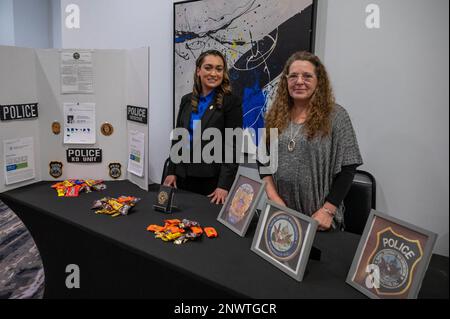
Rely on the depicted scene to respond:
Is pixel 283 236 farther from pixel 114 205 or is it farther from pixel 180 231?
pixel 114 205

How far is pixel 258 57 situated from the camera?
230 centimetres

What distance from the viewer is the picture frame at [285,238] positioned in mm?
1069

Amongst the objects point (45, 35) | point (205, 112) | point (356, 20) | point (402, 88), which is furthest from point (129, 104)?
point (45, 35)

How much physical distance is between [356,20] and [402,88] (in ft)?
1.43

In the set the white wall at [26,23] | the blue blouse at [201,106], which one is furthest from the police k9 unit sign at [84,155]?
the white wall at [26,23]

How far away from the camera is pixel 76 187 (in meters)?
1.94

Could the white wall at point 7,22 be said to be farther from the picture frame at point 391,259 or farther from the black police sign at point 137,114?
the picture frame at point 391,259

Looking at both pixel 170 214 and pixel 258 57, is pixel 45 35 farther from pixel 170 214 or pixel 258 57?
pixel 170 214

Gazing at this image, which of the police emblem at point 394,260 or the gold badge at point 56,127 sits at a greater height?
the gold badge at point 56,127

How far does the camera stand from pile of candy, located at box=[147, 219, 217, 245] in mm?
1359

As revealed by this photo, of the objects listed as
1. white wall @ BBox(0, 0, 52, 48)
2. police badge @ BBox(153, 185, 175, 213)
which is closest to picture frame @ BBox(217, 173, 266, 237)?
police badge @ BBox(153, 185, 175, 213)

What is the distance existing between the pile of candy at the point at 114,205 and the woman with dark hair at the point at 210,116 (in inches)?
14.4

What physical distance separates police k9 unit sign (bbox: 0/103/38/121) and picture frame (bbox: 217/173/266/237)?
1284 mm

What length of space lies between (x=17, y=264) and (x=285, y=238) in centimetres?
220
